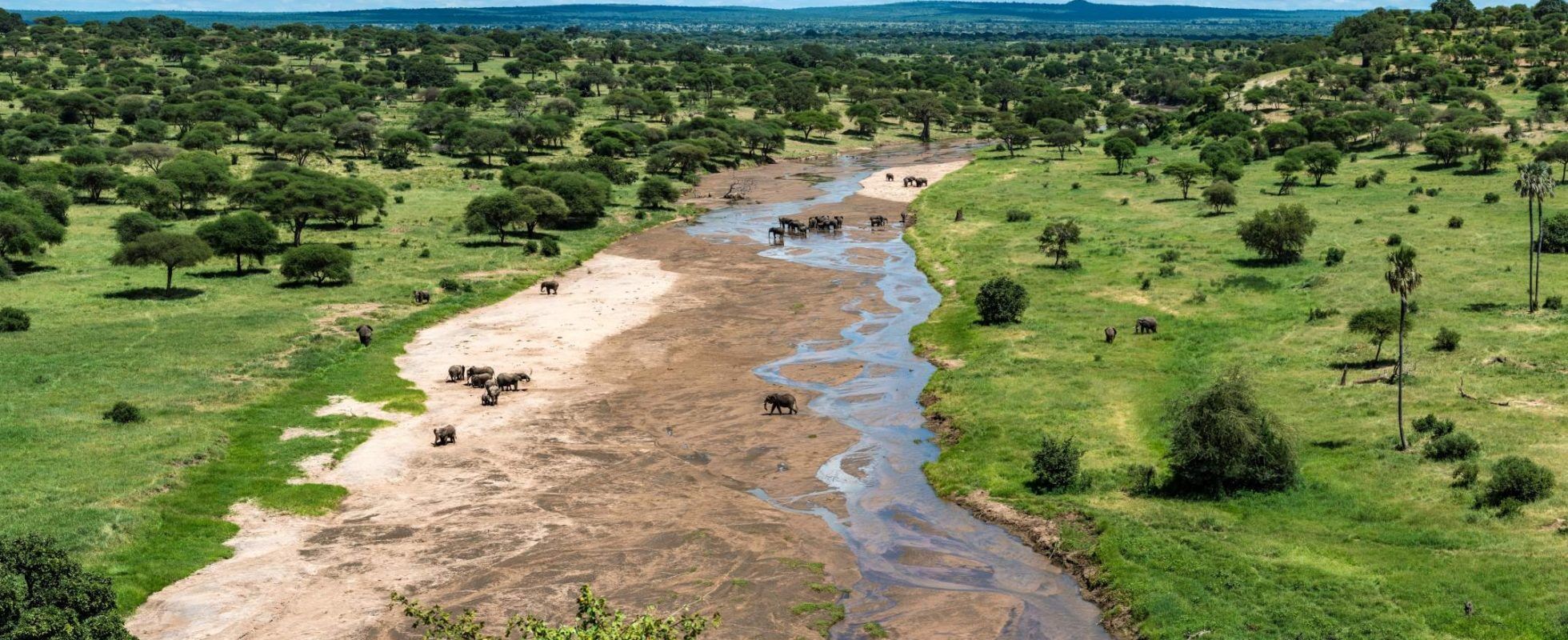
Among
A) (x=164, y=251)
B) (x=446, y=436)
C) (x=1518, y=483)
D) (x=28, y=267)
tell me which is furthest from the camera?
(x=28, y=267)

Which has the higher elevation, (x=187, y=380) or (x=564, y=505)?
(x=187, y=380)

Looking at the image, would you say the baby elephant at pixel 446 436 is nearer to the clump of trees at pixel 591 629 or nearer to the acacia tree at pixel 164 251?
the clump of trees at pixel 591 629

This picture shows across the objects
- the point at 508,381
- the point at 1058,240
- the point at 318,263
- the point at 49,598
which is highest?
the point at 1058,240

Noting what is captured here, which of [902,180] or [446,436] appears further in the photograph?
[902,180]

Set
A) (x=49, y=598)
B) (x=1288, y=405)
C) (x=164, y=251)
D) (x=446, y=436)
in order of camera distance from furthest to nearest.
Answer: (x=164, y=251) < (x=1288, y=405) < (x=446, y=436) < (x=49, y=598)

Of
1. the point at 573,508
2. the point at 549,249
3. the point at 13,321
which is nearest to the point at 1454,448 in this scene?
the point at 573,508

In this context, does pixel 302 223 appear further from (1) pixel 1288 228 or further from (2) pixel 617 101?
(2) pixel 617 101

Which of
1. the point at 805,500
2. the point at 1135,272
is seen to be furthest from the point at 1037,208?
the point at 805,500

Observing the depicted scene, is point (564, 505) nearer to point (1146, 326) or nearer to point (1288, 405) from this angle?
point (1288, 405)
